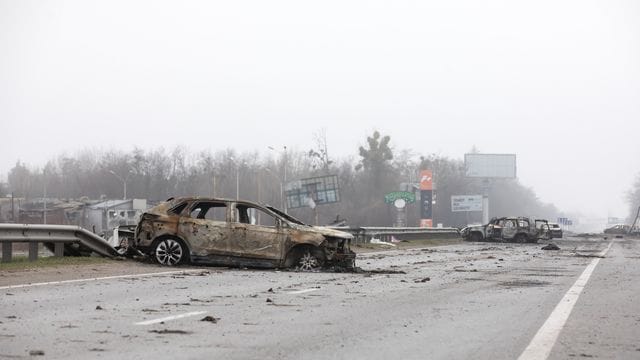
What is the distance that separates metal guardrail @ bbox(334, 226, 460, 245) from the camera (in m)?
35.3

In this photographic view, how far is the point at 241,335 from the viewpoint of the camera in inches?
318

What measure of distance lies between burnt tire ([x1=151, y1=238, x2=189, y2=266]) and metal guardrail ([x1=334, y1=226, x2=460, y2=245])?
1484 cm

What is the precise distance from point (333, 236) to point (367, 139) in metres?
102

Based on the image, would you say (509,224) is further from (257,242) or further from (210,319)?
(210,319)

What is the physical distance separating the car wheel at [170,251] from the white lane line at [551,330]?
8.14 metres

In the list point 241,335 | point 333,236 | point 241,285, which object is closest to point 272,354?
point 241,335

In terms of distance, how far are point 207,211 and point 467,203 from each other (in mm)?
109303

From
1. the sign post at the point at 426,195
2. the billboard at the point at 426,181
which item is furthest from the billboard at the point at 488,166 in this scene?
the sign post at the point at 426,195

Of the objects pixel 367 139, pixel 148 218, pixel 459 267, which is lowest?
pixel 459 267

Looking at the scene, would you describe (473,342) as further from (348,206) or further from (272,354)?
(348,206)

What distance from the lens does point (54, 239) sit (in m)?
17.9

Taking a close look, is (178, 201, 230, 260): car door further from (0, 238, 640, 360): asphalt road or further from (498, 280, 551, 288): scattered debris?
(498, 280, 551, 288): scattered debris

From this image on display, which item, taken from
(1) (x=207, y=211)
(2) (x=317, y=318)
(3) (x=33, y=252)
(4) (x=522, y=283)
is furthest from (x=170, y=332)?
(3) (x=33, y=252)

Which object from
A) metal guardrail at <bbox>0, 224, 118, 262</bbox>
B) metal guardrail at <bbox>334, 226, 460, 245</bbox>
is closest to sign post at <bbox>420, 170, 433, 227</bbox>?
metal guardrail at <bbox>334, 226, 460, 245</bbox>
